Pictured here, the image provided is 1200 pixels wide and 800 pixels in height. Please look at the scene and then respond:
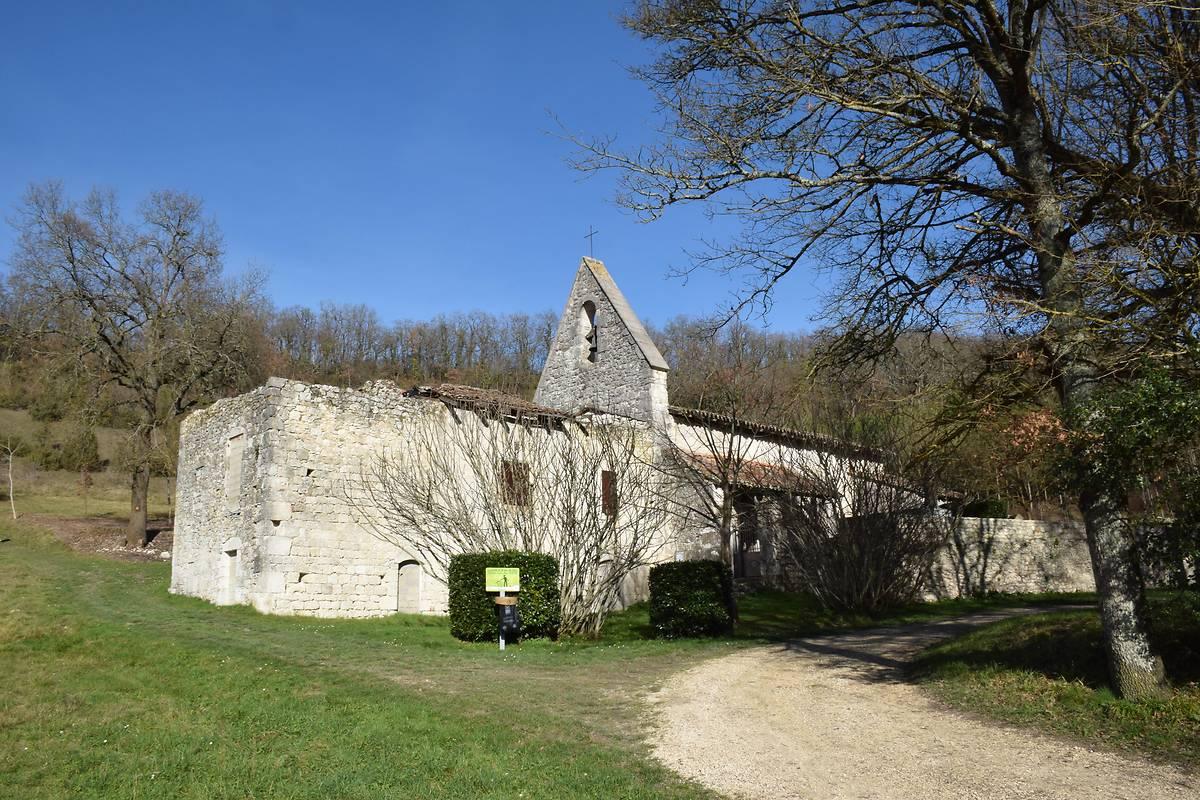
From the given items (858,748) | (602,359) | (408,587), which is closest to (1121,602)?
(858,748)

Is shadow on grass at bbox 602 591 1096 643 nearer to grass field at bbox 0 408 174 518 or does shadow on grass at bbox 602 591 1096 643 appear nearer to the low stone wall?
the low stone wall

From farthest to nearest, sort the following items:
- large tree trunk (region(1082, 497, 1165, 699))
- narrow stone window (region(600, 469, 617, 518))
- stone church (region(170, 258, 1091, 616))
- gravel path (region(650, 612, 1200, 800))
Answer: narrow stone window (region(600, 469, 617, 518)) < stone church (region(170, 258, 1091, 616)) < large tree trunk (region(1082, 497, 1165, 699)) < gravel path (region(650, 612, 1200, 800))

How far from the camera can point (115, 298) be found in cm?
2947

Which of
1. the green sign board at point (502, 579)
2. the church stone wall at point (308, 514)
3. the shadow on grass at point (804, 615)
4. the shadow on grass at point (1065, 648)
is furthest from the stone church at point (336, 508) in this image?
the shadow on grass at point (1065, 648)

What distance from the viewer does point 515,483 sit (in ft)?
56.0

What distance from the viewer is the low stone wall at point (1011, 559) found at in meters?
21.4

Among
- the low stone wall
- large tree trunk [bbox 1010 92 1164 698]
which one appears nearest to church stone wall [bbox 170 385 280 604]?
large tree trunk [bbox 1010 92 1164 698]

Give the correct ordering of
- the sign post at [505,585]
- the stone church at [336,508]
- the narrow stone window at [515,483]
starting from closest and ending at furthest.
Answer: the sign post at [505,585], the narrow stone window at [515,483], the stone church at [336,508]

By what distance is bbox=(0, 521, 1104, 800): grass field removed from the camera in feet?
23.6

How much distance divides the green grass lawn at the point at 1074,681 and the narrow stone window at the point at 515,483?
821cm

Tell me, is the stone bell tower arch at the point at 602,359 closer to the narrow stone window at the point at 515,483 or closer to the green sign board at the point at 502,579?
the narrow stone window at the point at 515,483

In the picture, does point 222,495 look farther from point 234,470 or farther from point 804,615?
point 804,615

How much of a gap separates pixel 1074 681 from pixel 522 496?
10.5 m

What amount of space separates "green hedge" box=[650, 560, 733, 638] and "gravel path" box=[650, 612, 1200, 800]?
4.35 m
